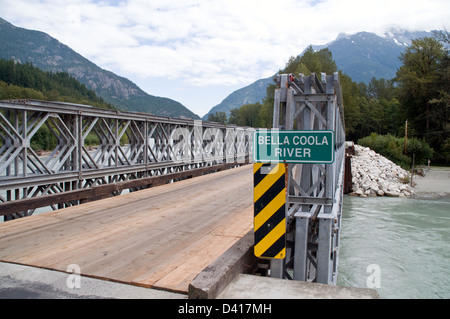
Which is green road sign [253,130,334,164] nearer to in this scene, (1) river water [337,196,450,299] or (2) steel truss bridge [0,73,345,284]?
(2) steel truss bridge [0,73,345,284]

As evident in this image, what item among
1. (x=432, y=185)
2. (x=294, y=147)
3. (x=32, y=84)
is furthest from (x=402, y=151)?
(x=32, y=84)

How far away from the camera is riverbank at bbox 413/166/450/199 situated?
24.5m

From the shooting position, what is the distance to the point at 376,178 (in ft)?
88.5

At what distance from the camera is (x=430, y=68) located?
1993 inches

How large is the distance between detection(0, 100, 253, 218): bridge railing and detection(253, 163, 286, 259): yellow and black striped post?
5.27m

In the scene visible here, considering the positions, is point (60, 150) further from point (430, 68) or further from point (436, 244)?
point (430, 68)

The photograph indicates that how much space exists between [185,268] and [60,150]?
241 inches

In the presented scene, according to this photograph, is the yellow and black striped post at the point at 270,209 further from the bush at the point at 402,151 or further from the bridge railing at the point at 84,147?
the bush at the point at 402,151

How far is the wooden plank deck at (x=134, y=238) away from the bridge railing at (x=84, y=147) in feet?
4.89

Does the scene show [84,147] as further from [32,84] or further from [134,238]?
[32,84]

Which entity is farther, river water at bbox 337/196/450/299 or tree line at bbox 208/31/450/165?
tree line at bbox 208/31/450/165

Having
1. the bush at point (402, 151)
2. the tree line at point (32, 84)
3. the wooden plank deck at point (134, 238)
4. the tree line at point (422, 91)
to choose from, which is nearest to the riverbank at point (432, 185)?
the bush at point (402, 151)

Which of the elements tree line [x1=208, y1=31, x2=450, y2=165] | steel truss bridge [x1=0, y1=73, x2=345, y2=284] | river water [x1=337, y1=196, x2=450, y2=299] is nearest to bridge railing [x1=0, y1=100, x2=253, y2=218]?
steel truss bridge [x1=0, y1=73, x2=345, y2=284]

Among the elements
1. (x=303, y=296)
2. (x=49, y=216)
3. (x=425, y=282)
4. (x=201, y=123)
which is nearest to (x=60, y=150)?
(x=49, y=216)
